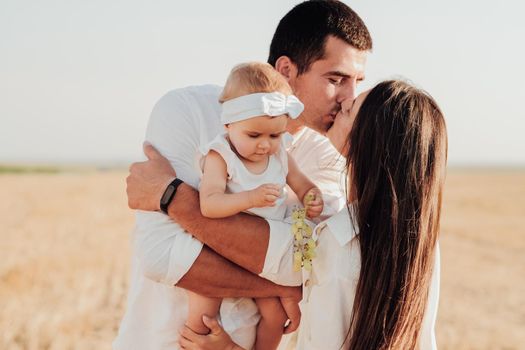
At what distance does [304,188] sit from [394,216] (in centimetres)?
67

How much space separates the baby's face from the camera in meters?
3.30

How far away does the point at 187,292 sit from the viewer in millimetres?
3547

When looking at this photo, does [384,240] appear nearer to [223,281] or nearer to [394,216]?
[394,216]

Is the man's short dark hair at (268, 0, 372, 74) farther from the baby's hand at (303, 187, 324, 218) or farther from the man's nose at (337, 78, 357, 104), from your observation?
the baby's hand at (303, 187, 324, 218)

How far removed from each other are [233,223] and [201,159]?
0.33 metres

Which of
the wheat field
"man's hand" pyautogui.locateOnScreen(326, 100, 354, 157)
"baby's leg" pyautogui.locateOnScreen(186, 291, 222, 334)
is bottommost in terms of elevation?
the wheat field

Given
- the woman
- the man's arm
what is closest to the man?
the man's arm

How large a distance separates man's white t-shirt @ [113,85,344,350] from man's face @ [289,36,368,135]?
0.66m

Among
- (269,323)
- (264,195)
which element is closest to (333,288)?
(264,195)

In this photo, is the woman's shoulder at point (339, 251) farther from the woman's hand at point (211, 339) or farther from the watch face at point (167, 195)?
the watch face at point (167, 195)

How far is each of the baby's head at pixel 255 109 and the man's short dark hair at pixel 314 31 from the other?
121cm

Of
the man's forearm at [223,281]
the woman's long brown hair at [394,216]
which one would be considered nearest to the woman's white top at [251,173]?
the man's forearm at [223,281]

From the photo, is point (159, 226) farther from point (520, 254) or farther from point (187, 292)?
point (520, 254)

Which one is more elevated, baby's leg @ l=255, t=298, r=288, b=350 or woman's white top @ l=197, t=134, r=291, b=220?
woman's white top @ l=197, t=134, r=291, b=220
